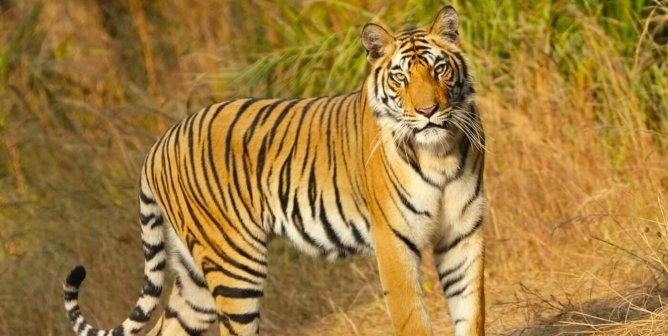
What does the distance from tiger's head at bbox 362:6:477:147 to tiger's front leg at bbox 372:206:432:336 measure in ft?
1.21

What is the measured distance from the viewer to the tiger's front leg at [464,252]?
15.0ft

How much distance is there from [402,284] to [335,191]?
1.75ft

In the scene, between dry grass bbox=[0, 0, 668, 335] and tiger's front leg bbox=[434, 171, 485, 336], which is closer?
tiger's front leg bbox=[434, 171, 485, 336]

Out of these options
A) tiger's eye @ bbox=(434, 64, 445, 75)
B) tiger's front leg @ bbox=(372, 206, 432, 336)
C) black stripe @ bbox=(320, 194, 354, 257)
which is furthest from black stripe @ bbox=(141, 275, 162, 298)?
tiger's eye @ bbox=(434, 64, 445, 75)

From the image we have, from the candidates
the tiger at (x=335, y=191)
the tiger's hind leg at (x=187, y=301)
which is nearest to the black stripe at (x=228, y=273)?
the tiger at (x=335, y=191)

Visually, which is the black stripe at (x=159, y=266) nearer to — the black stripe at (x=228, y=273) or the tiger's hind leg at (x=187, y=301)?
the tiger's hind leg at (x=187, y=301)

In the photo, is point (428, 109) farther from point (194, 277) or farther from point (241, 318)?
point (194, 277)

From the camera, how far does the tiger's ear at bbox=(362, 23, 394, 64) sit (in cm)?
464

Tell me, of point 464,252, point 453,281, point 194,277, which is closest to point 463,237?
point 464,252

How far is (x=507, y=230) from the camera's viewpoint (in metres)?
6.65

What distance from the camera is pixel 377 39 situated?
15.3 ft

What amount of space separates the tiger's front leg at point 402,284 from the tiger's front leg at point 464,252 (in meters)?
0.13

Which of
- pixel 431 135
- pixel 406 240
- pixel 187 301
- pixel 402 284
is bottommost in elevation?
pixel 187 301

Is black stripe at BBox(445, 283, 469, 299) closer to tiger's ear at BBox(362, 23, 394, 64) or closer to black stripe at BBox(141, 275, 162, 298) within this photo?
tiger's ear at BBox(362, 23, 394, 64)
